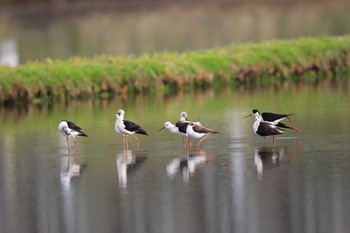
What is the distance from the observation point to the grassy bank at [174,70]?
110 feet

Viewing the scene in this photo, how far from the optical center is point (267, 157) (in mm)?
21766

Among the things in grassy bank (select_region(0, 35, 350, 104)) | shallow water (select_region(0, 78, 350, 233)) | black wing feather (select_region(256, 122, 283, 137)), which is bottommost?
shallow water (select_region(0, 78, 350, 233))

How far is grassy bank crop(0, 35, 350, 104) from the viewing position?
33438 millimetres

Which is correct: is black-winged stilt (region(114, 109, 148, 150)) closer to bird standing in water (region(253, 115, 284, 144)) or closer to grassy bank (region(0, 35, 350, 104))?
bird standing in water (region(253, 115, 284, 144))

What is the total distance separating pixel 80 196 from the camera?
19016 mm

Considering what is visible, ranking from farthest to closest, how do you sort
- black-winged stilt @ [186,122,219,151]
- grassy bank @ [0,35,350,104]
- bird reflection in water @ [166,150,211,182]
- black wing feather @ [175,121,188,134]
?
grassy bank @ [0,35,350,104]
black wing feather @ [175,121,188,134]
black-winged stilt @ [186,122,219,151]
bird reflection in water @ [166,150,211,182]

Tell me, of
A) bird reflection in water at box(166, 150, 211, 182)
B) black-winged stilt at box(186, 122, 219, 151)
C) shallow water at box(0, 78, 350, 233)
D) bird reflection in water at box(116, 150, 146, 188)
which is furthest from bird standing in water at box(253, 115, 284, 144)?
bird reflection in water at box(116, 150, 146, 188)

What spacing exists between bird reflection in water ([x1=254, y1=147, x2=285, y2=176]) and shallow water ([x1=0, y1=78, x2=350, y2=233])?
2cm

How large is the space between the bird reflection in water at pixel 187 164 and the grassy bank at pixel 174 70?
11.5 meters

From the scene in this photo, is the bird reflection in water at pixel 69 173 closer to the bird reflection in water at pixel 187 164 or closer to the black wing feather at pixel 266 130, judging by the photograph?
the bird reflection in water at pixel 187 164

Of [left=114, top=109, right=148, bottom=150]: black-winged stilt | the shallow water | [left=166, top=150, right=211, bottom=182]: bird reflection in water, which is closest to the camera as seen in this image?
the shallow water

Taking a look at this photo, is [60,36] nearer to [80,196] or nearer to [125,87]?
[125,87]

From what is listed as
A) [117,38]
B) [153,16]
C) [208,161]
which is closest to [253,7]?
[153,16]

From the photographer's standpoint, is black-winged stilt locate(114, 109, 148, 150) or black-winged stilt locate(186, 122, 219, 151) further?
black-winged stilt locate(114, 109, 148, 150)
